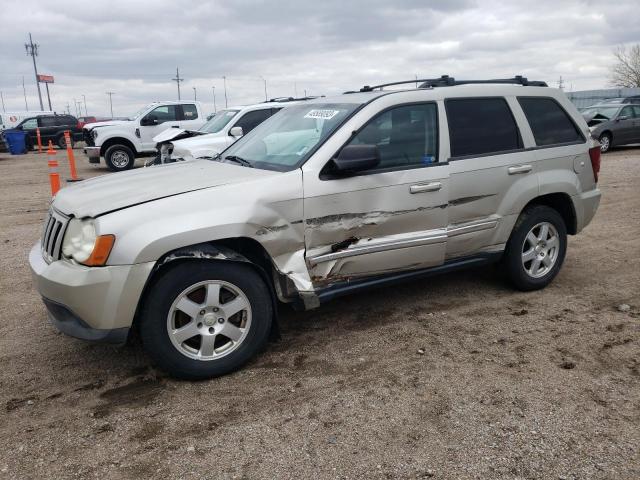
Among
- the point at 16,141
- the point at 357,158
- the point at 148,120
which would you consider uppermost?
the point at 148,120

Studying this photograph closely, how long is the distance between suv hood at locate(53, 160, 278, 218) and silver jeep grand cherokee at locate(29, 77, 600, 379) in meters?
0.02

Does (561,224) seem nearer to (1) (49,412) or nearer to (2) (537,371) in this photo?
(2) (537,371)

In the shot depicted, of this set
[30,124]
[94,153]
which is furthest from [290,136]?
[30,124]

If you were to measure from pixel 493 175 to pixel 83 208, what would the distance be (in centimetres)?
304

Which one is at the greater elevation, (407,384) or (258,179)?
(258,179)

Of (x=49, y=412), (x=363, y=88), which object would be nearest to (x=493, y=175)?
(x=363, y=88)

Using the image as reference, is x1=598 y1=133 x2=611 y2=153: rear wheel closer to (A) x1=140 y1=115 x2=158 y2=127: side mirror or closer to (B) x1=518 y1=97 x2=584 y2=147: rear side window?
(A) x1=140 y1=115 x2=158 y2=127: side mirror

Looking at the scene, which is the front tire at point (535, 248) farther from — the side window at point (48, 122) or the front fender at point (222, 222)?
the side window at point (48, 122)

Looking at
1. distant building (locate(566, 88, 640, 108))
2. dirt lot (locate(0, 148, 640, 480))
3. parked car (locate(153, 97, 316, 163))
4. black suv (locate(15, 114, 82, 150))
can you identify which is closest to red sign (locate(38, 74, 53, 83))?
black suv (locate(15, 114, 82, 150))

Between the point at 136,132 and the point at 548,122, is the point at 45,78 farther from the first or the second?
the point at 548,122

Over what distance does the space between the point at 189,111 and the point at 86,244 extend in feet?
47.0

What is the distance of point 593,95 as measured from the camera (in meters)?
46.7

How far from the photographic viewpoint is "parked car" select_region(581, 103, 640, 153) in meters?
17.4

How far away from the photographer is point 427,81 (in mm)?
4562
